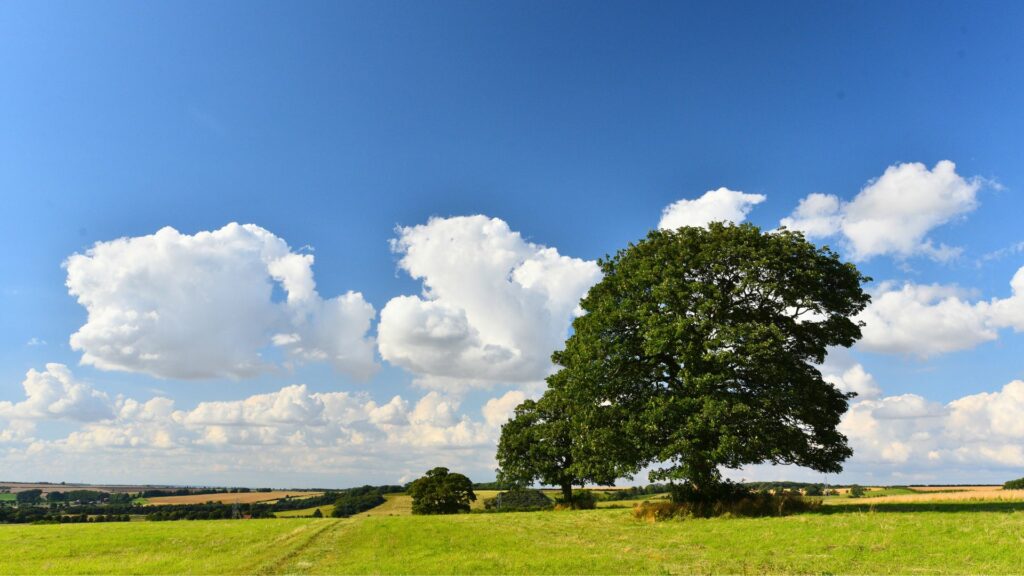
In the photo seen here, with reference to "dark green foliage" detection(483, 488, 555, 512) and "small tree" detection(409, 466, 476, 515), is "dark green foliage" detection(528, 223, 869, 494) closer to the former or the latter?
"small tree" detection(409, 466, 476, 515)

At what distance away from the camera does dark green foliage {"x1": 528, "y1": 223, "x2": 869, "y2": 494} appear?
2994 cm

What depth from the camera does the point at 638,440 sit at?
31594 millimetres

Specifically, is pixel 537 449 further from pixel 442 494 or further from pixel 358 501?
pixel 358 501

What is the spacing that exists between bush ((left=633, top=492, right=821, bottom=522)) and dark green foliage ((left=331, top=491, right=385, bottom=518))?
218 ft

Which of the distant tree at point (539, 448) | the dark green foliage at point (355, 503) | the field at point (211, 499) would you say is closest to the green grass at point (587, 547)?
the distant tree at point (539, 448)

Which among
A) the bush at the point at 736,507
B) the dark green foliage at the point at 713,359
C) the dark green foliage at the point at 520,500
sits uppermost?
the dark green foliage at the point at 713,359

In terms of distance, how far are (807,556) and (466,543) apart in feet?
46.3

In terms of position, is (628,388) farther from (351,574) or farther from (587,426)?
(351,574)

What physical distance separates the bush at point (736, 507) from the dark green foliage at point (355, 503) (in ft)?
218

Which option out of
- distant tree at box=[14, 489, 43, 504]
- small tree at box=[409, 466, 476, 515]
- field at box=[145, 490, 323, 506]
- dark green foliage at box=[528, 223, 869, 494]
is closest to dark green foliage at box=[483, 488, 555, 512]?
small tree at box=[409, 466, 476, 515]

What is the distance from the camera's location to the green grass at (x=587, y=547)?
17656 mm

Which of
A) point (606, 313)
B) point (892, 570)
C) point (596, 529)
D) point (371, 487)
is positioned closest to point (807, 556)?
point (892, 570)

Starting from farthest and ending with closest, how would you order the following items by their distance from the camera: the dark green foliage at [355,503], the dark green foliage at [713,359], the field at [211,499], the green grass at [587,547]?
the field at [211,499] < the dark green foliage at [355,503] < the dark green foliage at [713,359] < the green grass at [587,547]

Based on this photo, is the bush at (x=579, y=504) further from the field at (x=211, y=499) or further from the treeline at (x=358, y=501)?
the field at (x=211, y=499)
